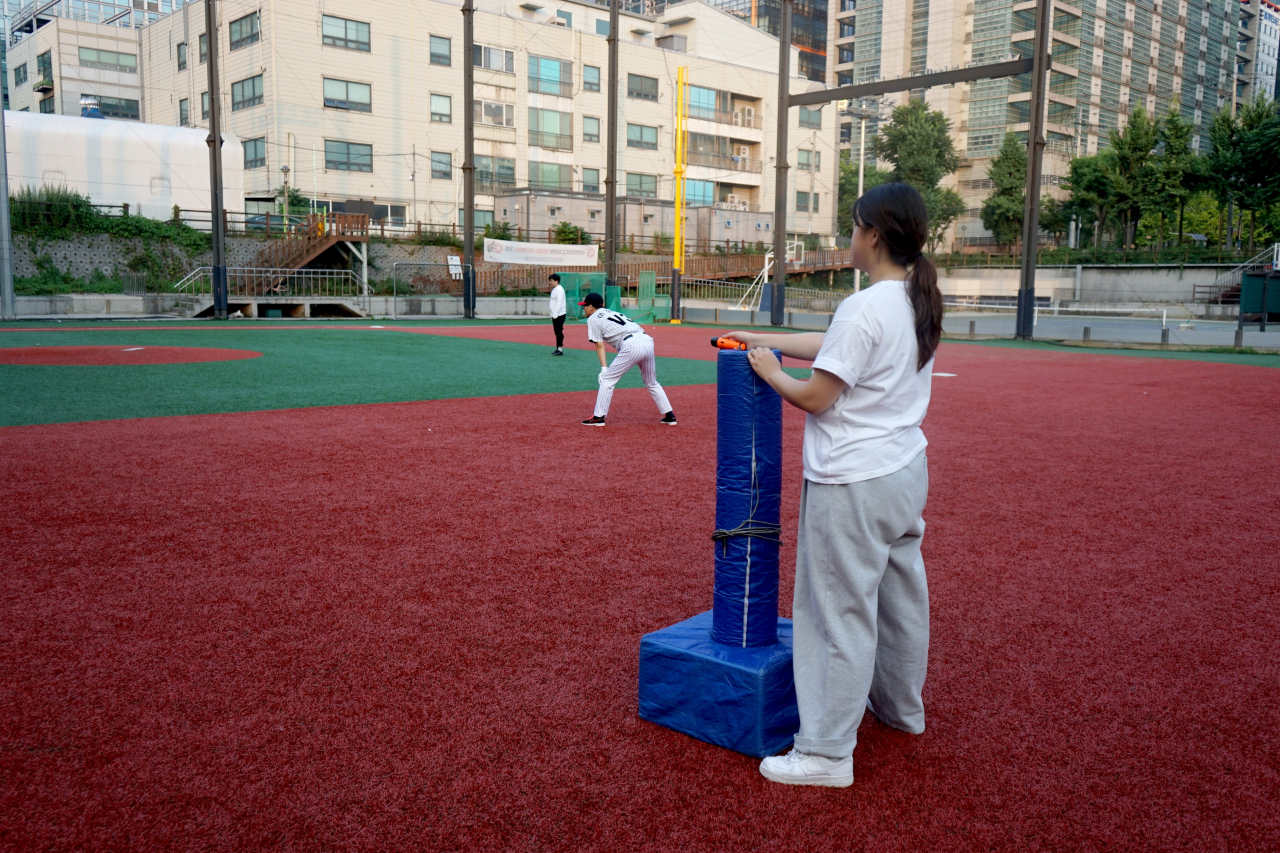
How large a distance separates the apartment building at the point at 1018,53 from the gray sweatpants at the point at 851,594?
71.4 m

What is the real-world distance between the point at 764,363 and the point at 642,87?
173 ft

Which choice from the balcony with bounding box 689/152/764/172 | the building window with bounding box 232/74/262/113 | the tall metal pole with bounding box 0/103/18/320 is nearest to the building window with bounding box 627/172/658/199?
the balcony with bounding box 689/152/764/172

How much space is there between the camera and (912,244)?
9.68ft

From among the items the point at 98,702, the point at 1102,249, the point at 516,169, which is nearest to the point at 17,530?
the point at 98,702

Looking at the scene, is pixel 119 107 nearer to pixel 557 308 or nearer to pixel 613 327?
pixel 557 308

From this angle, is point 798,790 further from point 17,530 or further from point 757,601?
point 17,530

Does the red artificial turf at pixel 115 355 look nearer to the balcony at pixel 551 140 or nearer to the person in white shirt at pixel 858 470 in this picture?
the person in white shirt at pixel 858 470

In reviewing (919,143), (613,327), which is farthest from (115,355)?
(919,143)

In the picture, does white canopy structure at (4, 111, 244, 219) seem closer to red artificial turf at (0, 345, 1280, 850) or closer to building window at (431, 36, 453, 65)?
building window at (431, 36, 453, 65)

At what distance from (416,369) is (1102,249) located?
45.7 metres

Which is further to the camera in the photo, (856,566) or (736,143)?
(736,143)

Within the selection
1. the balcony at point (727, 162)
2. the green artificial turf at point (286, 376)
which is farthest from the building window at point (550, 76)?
the green artificial turf at point (286, 376)

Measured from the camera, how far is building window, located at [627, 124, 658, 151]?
53.1 meters

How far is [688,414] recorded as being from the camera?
11570mm
